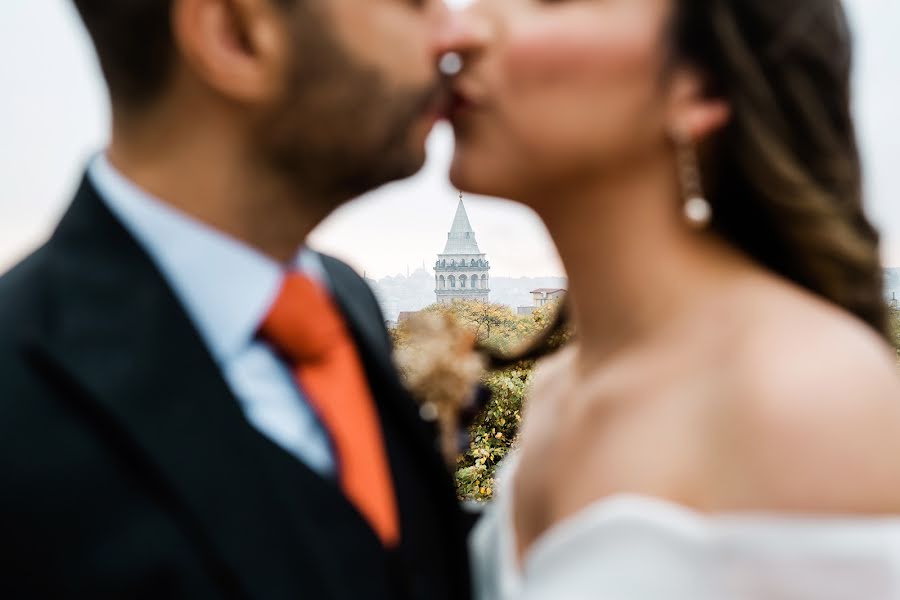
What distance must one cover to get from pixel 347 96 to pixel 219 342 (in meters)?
0.58

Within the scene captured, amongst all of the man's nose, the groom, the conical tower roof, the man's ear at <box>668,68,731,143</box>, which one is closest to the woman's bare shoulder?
the man's ear at <box>668,68,731,143</box>

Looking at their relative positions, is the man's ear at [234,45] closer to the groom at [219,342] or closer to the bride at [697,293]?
the groom at [219,342]

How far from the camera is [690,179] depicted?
2225mm

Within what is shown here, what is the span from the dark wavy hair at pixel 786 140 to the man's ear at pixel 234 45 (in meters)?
0.97

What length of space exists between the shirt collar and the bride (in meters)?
0.76

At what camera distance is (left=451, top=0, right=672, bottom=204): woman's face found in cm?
208

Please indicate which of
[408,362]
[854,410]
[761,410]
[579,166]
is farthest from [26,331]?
[854,410]

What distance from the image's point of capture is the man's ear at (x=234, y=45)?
5.75 feet

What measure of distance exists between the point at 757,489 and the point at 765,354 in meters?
0.29

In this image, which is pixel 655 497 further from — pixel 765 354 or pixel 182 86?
pixel 182 86

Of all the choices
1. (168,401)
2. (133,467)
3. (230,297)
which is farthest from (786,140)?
(133,467)

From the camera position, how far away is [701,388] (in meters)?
1.99

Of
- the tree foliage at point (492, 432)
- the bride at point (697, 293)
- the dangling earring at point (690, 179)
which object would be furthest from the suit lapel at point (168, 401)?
the tree foliage at point (492, 432)

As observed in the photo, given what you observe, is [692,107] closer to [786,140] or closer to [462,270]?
[786,140]
